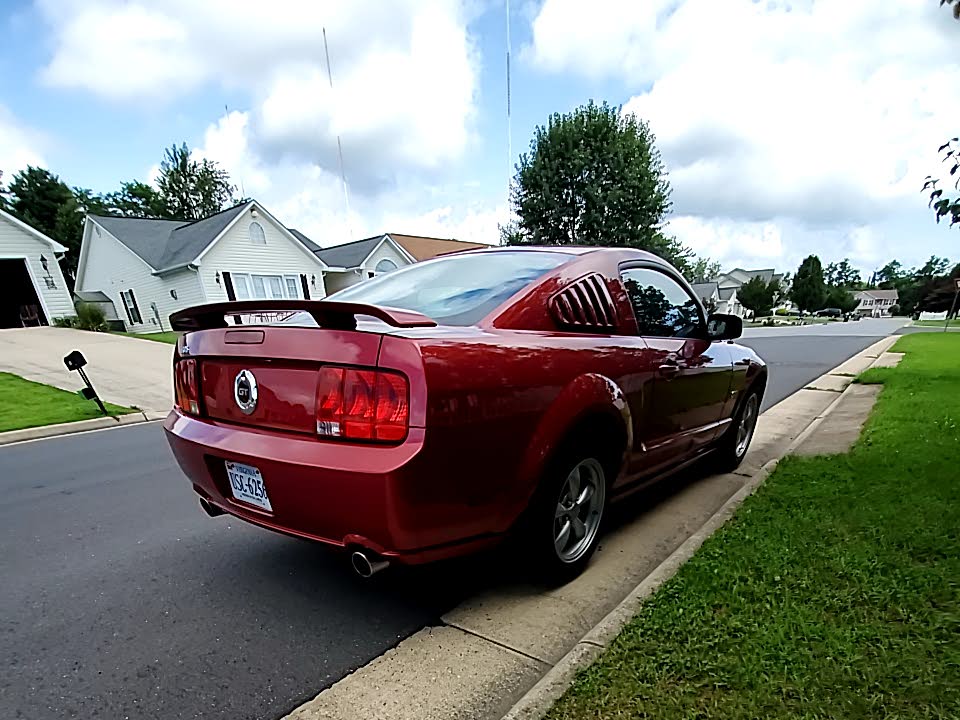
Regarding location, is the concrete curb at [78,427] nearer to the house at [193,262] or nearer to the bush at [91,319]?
the house at [193,262]

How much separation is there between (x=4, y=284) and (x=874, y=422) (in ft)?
109

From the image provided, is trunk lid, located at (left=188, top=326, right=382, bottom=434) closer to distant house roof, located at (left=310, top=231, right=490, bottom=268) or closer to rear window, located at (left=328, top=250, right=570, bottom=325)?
rear window, located at (left=328, top=250, right=570, bottom=325)

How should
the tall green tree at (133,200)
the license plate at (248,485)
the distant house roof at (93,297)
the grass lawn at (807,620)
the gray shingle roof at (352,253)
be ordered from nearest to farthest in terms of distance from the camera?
the grass lawn at (807,620), the license plate at (248,485), the distant house roof at (93,297), the gray shingle roof at (352,253), the tall green tree at (133,200)

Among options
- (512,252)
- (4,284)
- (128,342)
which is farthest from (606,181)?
(4,284)

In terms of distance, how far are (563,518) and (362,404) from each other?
3.91 feet

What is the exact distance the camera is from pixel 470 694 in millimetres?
1784

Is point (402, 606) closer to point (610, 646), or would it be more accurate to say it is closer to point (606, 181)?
point (610, 646)

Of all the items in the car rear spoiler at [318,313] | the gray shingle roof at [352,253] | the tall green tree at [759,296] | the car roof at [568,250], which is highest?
the gray shingle roof at [352,253]

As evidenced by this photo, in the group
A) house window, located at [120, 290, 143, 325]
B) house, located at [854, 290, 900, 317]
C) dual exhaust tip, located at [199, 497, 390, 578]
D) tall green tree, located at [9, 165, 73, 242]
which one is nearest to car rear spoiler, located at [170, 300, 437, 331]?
dual exhaust tip, located at [199, 497, 390, 578]

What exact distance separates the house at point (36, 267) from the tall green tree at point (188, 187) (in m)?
24.4

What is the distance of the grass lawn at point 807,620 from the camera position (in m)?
1.63

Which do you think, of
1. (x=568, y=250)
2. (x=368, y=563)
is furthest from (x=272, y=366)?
(x=568, y=250)

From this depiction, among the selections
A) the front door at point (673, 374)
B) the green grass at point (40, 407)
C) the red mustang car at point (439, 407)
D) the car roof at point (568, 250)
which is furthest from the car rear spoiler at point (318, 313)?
the green grass at point (40, 407)

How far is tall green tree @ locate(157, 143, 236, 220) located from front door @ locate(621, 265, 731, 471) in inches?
2015
